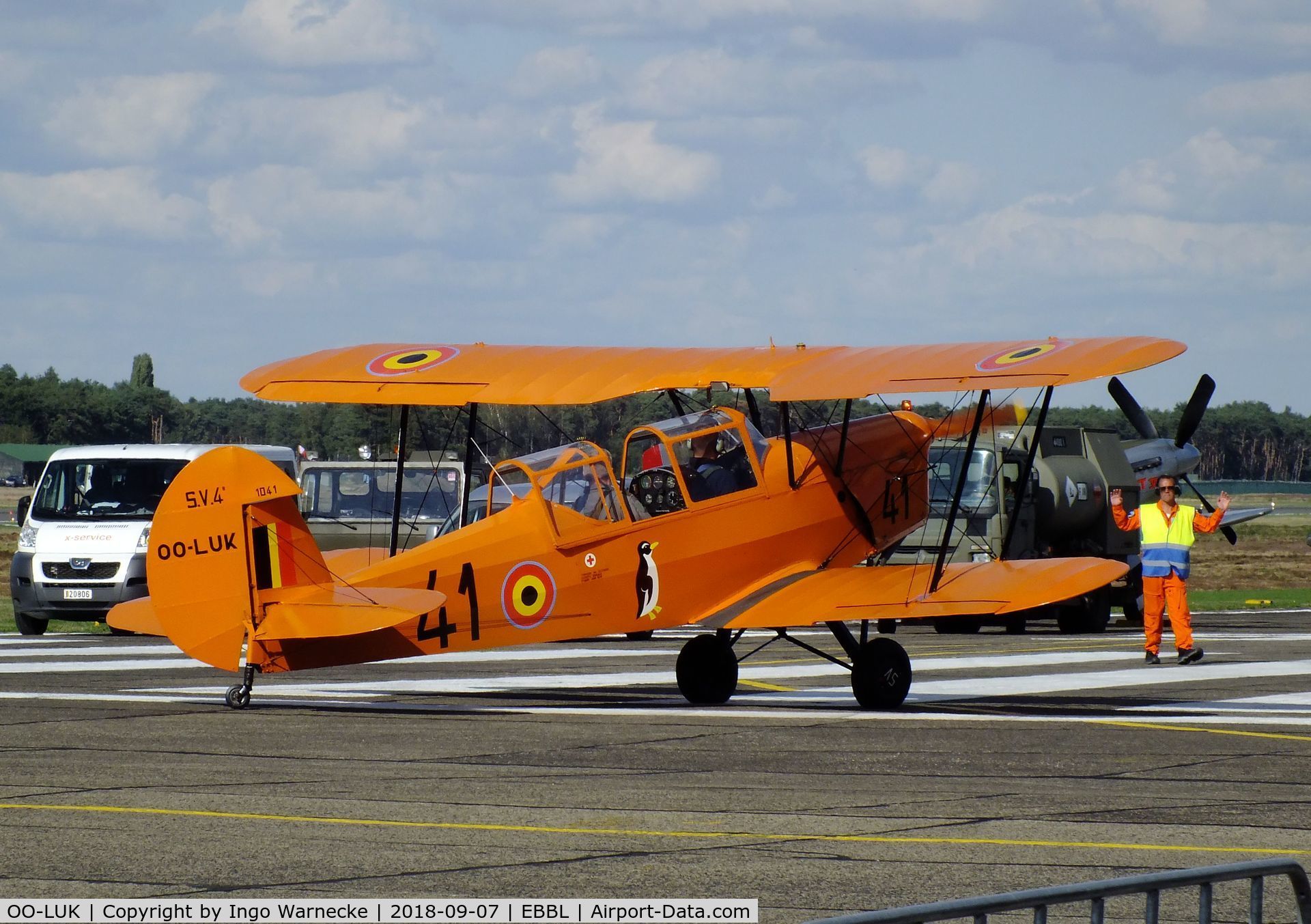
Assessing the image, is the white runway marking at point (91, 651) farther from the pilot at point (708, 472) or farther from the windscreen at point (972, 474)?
the windscreen at point (972, 474)

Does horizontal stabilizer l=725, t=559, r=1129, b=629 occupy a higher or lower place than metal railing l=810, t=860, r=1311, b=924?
higher

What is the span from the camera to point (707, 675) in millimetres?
14359

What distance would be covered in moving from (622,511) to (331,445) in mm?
34862

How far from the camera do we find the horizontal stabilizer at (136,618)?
12.5 meters

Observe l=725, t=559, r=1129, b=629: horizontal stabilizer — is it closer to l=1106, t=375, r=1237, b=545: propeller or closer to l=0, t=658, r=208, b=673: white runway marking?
l=0, t=658, r=208, b=673: white runway marking

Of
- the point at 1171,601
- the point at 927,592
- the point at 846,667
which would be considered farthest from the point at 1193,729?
the point at 1171,601

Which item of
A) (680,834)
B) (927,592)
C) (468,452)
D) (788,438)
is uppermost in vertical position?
(788,438)

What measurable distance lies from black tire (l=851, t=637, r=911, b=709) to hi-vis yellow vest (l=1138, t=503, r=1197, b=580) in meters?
6.25

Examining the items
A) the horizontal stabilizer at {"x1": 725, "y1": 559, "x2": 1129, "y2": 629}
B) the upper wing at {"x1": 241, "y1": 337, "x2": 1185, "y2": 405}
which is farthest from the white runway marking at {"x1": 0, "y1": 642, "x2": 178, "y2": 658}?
the horizontal stabilizer at {"x1": 725, "y1": 559, "x2": 1129, "y2": 629}

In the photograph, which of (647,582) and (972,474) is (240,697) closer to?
(647,582)

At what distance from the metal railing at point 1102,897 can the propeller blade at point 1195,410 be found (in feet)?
87.3

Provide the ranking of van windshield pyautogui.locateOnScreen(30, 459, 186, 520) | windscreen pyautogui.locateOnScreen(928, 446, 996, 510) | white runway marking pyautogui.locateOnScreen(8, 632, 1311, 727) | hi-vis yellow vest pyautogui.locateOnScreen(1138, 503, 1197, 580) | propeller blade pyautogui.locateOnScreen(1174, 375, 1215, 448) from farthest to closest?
1. propeller blade pyautogui.locateOnScreen(1174, 375, 1215, 448)
2. windscreen pyautogui.locateOnScreen(928, 446, 996, 510)
3. van windshield pyautogui.locateOnScreen(30, 459, 186, 520)
4. hi-vis yellow vest pyautogui.locateOnScreen(1138, 503, 1197, 580)
5. white runway marking pyautogui.locateOnScreen(8, 632, 1311, 727)

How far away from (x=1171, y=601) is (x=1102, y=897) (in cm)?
1512

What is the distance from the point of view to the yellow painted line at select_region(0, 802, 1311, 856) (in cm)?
773
